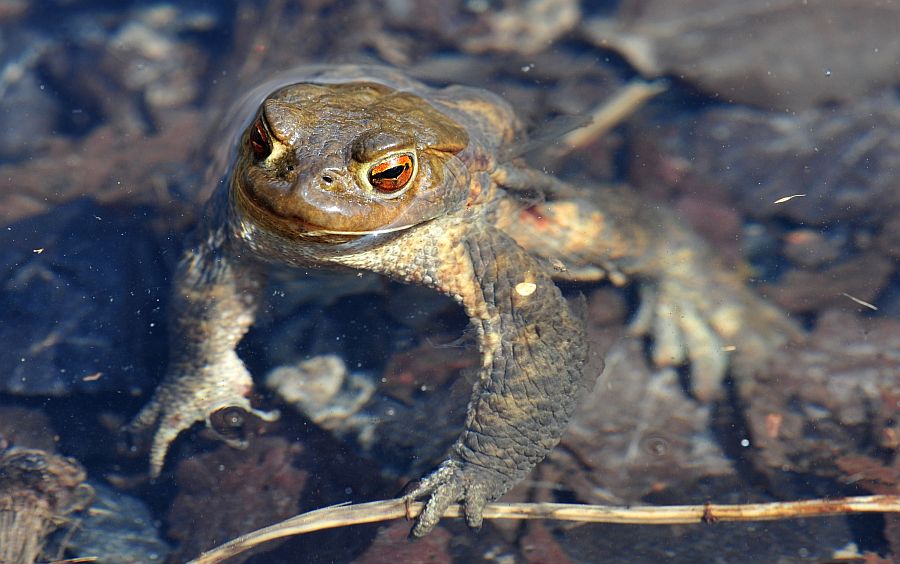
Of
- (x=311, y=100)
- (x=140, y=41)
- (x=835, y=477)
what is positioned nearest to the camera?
(x=311, y=100)

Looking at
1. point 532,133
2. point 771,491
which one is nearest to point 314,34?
point 532,133

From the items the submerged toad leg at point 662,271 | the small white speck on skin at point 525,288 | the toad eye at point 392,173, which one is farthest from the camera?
the submerged toad leg at point 662,271

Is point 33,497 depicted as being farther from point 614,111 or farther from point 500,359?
point 614,111

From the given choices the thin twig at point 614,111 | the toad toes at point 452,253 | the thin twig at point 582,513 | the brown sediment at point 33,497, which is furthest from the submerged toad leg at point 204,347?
the thin twig at point 614,111

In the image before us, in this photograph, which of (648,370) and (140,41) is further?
(140,41)

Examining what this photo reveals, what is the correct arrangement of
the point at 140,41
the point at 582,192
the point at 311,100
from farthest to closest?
the point at 140,41, the point at 582,192, the point at 311,100

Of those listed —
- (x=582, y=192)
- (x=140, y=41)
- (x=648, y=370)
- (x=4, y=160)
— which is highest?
(x=140, y=41)

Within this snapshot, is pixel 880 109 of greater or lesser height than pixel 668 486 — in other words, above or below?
above

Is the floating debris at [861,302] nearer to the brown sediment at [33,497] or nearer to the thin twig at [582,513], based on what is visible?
the thin twig at [582,513]

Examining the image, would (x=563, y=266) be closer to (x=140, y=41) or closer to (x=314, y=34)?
(x=314, y=34)
